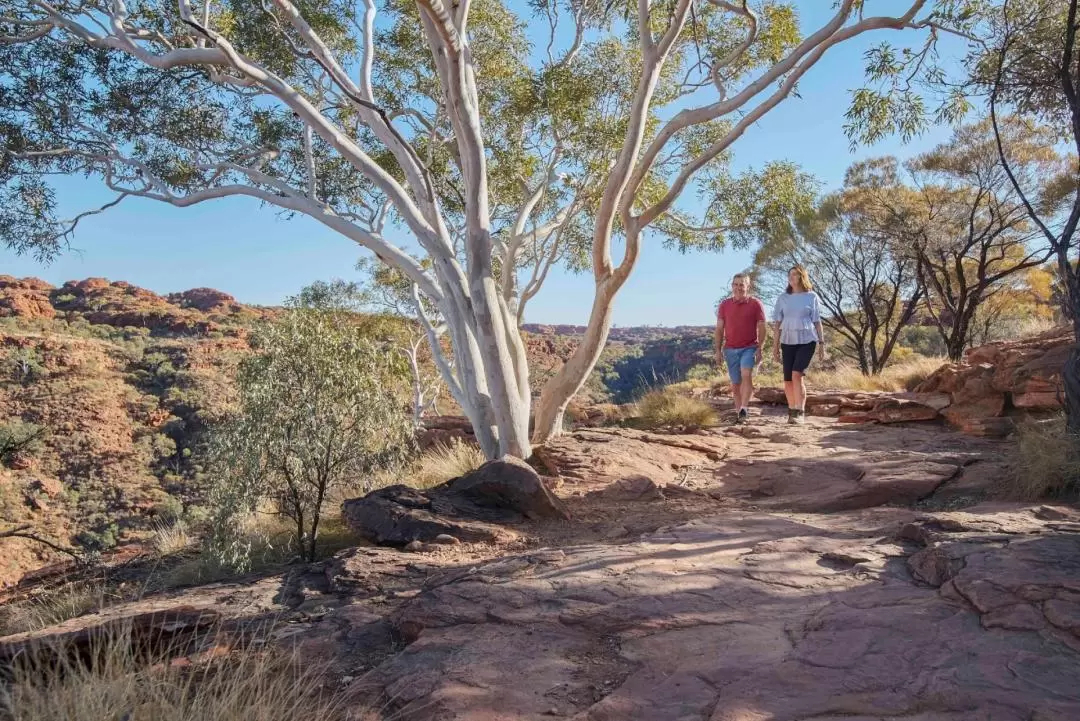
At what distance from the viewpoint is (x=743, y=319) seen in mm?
7266

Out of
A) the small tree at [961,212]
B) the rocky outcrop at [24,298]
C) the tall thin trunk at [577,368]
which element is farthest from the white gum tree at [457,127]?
the rocky outcrop at [24,298]

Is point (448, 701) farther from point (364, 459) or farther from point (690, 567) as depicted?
point (364, 459)

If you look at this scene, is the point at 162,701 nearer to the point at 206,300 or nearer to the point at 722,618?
the point at 722,618

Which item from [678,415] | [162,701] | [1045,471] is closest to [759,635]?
[162,701]

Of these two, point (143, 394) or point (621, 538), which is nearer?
point (621, 538)

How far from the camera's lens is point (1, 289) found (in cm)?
3906

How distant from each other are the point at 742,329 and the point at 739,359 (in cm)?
44

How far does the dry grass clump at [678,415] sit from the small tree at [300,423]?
4.35 m

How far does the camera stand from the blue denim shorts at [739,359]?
7383mm

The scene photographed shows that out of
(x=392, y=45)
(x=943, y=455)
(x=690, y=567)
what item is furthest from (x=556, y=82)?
(x=690, y=567)

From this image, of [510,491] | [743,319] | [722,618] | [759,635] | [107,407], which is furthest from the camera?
[107,407]

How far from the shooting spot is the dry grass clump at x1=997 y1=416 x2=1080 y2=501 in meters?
4.09

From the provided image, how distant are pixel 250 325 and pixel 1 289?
150 ft

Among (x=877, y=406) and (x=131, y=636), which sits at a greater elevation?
(x=877, y=406)
